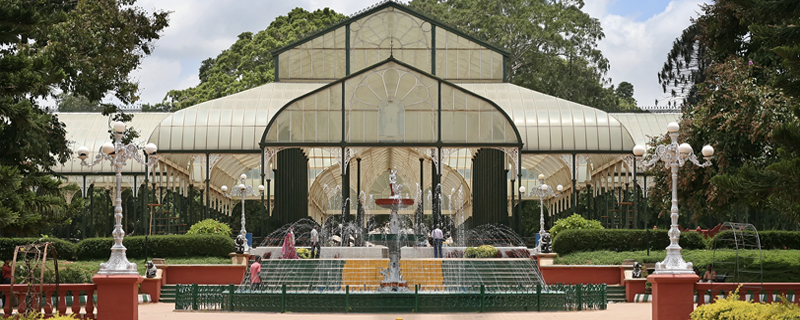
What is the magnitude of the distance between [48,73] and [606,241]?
20.8 metres

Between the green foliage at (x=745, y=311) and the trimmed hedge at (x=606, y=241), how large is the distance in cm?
1732

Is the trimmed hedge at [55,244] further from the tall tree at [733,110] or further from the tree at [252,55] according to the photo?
the tree at [252,55]

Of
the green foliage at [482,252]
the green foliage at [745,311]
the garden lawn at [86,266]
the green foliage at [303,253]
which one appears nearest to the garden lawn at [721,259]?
the green foliage at [482,252]

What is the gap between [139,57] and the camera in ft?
114

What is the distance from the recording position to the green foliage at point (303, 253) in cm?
3431

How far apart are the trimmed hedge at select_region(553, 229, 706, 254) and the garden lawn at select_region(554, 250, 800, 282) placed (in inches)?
18.9

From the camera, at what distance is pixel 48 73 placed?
2122 centimetres

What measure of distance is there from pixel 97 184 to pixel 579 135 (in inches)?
1099

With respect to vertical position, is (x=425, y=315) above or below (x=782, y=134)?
below

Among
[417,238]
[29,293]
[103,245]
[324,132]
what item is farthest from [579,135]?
[29,293]

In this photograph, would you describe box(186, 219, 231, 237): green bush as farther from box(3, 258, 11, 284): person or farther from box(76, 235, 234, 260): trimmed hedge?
box(3, 258, 11, 284): person

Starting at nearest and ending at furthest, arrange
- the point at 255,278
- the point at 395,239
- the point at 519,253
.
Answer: the point at 255,278 < the point at 519,253 < the point at 395,239

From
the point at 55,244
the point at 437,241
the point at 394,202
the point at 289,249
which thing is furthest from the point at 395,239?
the point at 55,244

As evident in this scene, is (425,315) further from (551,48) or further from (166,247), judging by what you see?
(551,48)
